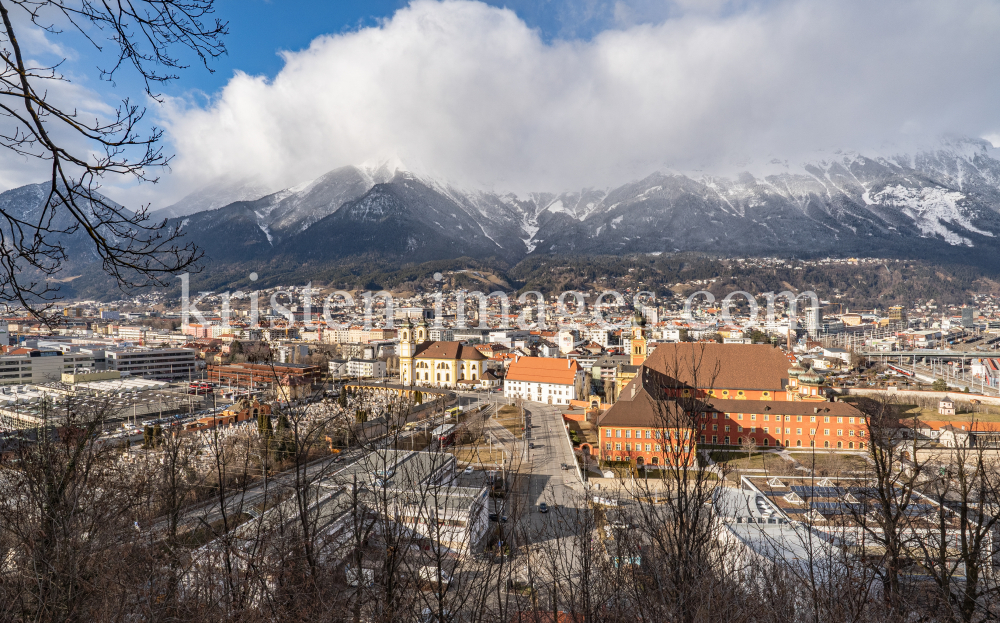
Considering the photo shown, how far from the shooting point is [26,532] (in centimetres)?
402

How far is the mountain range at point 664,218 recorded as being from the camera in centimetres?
13375

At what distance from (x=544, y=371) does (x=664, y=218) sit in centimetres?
14697

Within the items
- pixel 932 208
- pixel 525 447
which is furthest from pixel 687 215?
pixel 525 447

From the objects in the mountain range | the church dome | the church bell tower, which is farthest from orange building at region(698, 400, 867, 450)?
the mountain range

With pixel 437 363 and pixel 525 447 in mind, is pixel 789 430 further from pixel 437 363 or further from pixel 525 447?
pixel 437 363

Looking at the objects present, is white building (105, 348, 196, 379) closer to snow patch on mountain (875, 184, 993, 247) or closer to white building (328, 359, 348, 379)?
white building (328, 359, 348, 379)

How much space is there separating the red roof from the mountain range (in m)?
108

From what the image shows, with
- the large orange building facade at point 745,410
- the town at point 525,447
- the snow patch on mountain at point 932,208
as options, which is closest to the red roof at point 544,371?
the town at point 525,447

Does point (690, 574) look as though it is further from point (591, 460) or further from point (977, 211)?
point (977, 211)

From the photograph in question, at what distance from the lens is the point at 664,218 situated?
162 metres

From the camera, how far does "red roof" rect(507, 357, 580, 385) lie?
26.5m

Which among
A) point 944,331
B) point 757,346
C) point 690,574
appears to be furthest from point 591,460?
point 944,331

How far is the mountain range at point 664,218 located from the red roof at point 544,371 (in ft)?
353

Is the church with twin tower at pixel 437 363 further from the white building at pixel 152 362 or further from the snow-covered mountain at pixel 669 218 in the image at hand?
the snow-covered mountain at pixel 669 218
